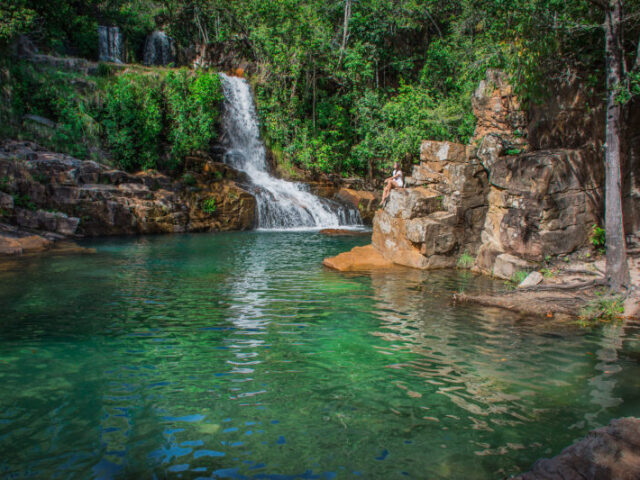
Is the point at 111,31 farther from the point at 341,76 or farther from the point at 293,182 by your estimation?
the point at 293,182

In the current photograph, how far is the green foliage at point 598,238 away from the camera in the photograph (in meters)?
9.88

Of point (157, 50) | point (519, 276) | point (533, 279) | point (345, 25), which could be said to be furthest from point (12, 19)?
point (533, 279)

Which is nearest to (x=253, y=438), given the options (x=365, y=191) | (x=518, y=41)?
(x=518, y=41)

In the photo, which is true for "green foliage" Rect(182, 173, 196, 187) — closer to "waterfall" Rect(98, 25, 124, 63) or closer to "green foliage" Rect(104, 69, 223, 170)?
"green foliage" Rect(104, 69, 223, 170)

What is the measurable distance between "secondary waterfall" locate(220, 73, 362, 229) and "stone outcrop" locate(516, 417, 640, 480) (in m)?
21.3

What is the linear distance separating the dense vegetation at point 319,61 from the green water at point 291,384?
18638mm

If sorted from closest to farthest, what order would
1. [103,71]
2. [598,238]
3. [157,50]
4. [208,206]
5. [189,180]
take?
1. [598,238]
2. [208,206]
3. [189,180]
4. [103,71]
5. [157,50]

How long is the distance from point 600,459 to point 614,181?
20.7ft

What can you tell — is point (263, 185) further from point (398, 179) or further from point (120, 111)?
point (398, 179)

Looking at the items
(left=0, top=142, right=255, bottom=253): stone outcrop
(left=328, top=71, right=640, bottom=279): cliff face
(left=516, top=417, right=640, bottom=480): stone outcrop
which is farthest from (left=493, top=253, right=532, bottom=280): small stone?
(left=0, top=142, right=255, bottom=253): stone outcrop

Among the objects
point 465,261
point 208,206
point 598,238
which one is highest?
point 208,206

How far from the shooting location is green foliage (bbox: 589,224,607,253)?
9.88m

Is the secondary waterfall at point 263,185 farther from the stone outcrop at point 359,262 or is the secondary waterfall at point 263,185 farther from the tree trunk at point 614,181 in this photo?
the tree trunk at point 614,181

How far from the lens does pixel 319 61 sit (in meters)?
32.0
